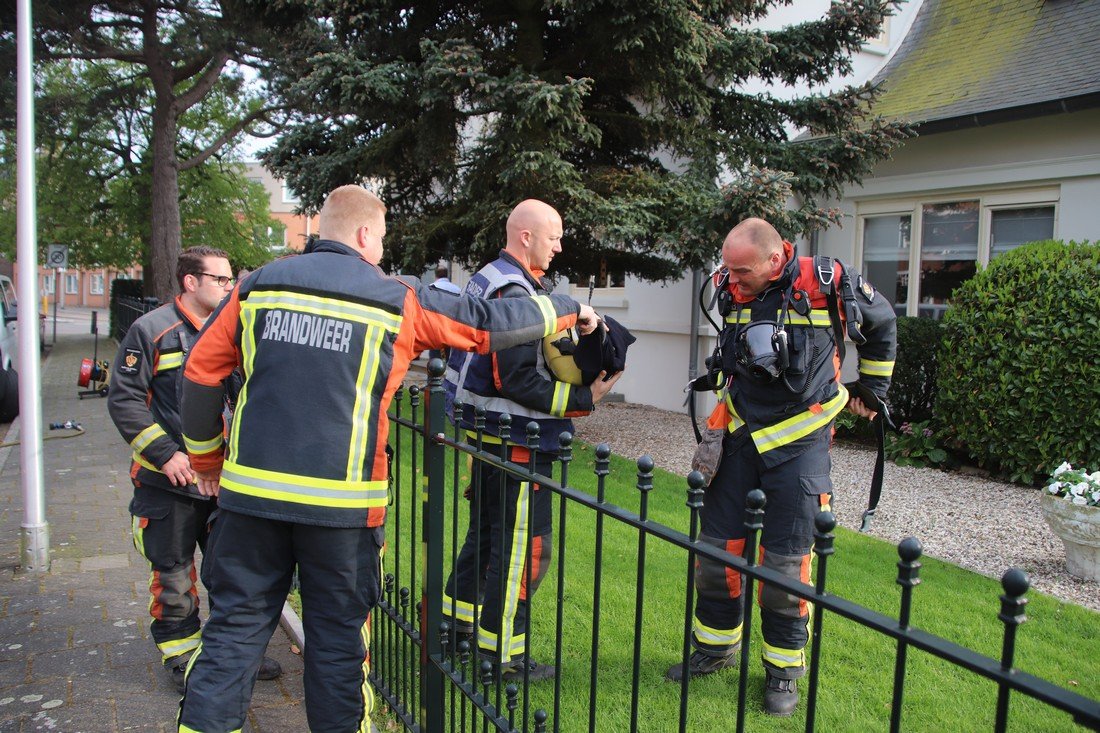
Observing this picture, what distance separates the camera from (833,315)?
11.6 feet

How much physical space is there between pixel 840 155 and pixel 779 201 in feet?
3.89

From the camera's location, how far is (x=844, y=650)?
12.6 ft

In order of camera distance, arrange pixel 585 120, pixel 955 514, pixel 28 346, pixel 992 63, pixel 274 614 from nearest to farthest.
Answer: pixel 274 614, pixel 28 346, pixel 955 514, pixel 585 120, pixel 992 63

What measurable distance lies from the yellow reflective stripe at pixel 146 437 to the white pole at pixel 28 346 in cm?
220

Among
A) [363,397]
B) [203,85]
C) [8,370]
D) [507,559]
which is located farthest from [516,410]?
[203,85]

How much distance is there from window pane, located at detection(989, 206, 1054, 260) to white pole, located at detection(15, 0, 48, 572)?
9001 millimetres

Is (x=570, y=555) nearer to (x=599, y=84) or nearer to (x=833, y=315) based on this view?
(x=833, y=315)

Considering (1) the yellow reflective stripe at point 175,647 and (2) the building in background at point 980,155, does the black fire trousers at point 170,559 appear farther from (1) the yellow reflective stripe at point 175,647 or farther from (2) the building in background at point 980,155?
(2) the building in background at point 980,155

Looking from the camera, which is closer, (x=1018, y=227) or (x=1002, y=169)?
(x=1002, y=169)

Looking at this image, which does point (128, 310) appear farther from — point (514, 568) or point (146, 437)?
point (514, 568)

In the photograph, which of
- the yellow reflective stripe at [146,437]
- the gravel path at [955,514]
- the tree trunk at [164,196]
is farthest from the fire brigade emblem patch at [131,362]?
the tree trunk at [164,196]

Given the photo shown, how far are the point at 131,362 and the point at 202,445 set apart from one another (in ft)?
3.19

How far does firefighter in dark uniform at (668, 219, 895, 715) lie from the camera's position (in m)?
3.35

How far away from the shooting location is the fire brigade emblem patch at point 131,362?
340cm
